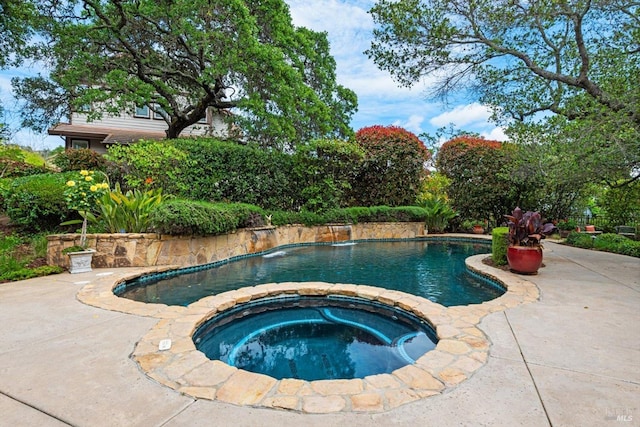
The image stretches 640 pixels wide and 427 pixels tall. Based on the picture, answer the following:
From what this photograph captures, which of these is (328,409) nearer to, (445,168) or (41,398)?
(41,398)

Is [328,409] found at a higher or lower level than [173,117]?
lower

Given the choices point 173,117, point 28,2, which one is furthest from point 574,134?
point 28,2

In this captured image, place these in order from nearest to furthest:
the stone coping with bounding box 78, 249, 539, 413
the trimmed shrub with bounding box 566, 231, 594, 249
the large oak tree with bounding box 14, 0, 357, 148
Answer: the stone coping with bounding box 78, 249, 539, 413, the large oak tree with bounding box 14, 0, 357, 148, the trimmed shrub with bounding box 566, 231, 594, 249

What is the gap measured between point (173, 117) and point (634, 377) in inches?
527

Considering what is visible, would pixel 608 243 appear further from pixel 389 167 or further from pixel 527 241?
pixel 389 167

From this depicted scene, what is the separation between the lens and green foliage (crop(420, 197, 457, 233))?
44.3 ft

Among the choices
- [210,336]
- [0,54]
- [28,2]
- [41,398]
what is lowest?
[210,336]

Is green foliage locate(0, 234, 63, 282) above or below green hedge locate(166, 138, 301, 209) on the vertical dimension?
below

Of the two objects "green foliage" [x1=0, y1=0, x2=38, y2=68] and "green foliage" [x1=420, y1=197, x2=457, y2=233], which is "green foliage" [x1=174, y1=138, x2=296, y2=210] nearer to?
"green foliage" [x1=0, y1=0, x2=38, y2=68]

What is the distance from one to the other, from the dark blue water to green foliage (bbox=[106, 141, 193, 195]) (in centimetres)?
258

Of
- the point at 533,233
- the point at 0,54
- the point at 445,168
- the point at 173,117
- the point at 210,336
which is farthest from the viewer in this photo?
the point at 445,168

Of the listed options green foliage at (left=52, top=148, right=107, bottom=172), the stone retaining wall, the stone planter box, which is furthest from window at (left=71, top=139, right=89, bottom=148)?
the stone planter box

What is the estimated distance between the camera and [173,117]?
38.9 feet

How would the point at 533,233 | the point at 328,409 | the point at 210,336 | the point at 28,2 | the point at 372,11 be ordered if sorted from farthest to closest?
1. the point at 28,2
2. the point at 372,11
3. the point at 533,233
4. the point at 210,336
5. the point at 328,409
